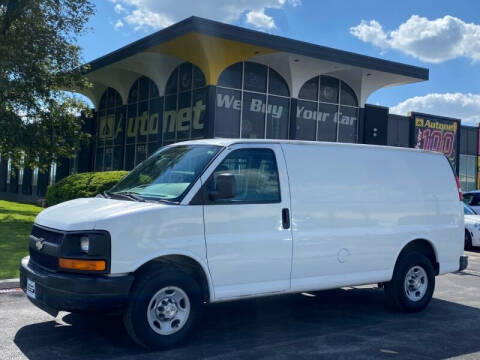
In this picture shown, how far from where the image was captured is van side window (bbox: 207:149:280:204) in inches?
231

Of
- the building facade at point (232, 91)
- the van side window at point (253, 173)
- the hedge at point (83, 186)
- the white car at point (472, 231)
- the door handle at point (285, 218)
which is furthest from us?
the building facade at point (232, 91)

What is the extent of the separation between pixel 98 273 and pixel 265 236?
1.80 metres

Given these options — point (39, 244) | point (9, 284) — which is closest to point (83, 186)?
point (9, 284)

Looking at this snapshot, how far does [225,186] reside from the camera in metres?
5.46

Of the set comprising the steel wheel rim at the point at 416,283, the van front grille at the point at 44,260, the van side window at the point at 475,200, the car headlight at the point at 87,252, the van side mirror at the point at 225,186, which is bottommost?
the steel wheel rim at the point at 416,283

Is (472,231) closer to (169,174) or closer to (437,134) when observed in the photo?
(169,174)

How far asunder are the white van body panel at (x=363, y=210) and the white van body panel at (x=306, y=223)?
0.5 inches

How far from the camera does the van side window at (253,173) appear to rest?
588cm


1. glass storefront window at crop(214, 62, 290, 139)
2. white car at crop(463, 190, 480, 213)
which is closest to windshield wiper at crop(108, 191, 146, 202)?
white car at crop(463, 190, 480, 213)

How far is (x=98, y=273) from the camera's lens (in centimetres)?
502

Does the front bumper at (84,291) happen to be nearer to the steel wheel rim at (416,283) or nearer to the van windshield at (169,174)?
the van windshield at (169,174)

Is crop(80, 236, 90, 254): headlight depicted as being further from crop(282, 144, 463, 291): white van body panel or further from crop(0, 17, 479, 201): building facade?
crop(0, 17, 479, 201): building facade

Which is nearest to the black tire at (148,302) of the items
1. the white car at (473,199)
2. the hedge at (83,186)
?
the hedge at (83,186)

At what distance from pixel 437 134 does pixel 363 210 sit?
93.6 ft
